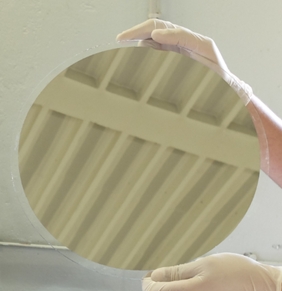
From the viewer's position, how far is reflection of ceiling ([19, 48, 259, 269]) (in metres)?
0.60

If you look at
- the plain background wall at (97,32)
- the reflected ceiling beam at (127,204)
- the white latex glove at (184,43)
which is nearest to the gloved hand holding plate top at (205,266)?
the white latex glove at (184,43)

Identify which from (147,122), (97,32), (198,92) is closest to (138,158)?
(147,122)

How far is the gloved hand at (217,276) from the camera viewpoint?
617 mm

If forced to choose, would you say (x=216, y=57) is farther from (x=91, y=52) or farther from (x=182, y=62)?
(x=91, y=52)

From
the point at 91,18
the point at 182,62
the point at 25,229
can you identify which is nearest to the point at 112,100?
the point at 182,62

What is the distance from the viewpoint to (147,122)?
2.03 ft

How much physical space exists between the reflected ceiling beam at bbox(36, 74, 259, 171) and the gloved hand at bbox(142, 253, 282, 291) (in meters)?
0.21

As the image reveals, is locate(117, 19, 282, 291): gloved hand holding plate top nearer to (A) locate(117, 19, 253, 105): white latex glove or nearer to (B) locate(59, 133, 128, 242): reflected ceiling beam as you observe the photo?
(A) locate(117, 19, 253, 105): white latex glove

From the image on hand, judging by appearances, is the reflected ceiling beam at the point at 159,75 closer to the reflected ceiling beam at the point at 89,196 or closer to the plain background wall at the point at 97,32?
the reflected ceiling beam at the point at 89,196

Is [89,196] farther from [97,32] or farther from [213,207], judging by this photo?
[97,32]

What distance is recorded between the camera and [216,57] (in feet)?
2.32

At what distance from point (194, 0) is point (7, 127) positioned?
665 mm

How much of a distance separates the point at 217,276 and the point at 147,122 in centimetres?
34

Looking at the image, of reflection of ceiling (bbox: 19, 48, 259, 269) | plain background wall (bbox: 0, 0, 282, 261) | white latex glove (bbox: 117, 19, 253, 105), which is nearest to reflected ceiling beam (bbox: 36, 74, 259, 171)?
reflection of ceiling (bbox: 19, 48, 259, 269)
